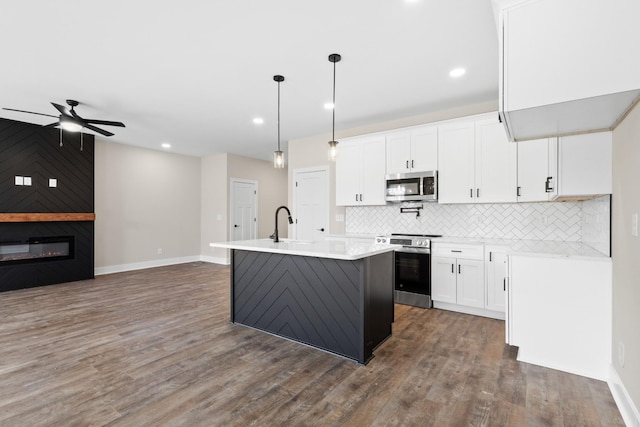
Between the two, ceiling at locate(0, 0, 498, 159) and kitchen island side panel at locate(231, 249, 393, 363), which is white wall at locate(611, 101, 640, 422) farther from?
kitchen island side panel at locate(231, 249, 393, 363)

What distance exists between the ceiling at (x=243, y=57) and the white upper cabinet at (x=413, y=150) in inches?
14.6

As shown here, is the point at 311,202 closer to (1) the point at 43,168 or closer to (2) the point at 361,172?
(2) the point at 361,172

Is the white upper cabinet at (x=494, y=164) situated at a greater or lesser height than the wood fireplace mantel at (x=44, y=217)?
greater

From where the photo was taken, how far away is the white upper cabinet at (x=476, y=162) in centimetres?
377

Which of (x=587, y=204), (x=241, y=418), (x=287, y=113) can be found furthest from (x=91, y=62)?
(x=587, y=204)

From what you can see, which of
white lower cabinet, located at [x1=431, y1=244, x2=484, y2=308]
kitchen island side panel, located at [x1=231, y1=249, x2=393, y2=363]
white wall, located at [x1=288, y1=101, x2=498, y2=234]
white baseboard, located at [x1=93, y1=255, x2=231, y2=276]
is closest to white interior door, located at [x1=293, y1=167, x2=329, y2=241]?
white wall, located at [x1=288, y1=101, x2=498, y2=234]

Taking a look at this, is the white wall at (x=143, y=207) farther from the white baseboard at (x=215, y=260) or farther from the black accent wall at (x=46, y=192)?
the black accent wall at (x=46, y=192)

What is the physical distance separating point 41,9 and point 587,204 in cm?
518

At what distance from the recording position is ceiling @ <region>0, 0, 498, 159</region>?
2380 mm

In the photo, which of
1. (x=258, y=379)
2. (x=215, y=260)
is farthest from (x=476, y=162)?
(x=215, y=260)

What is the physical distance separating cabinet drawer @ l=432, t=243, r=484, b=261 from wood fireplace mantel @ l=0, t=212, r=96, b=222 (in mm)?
6114

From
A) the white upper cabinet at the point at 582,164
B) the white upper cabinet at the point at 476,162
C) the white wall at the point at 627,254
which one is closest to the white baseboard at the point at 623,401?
the white wall at the point at 627,254

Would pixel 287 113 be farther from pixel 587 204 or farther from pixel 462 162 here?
pixel 587 204

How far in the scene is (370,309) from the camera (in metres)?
2.71
